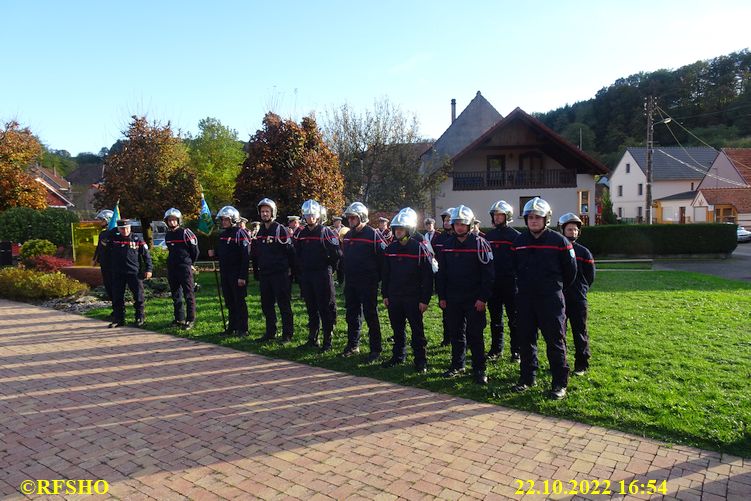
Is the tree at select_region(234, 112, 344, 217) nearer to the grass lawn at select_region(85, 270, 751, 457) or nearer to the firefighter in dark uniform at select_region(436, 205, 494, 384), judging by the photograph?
the grass lawn at select_region(85, 270, 751, 457)

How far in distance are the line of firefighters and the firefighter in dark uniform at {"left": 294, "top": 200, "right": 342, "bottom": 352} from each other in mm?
15

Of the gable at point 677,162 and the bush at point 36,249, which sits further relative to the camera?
the gable at point 677,162

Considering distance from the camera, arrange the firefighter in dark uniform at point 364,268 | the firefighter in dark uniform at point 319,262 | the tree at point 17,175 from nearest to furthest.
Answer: the firefighter in dark uniform at point 364,268 → the firefighter in dark uniform at point 319,262 → the tree at point 17,175

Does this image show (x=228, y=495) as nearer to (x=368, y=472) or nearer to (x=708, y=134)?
(x=368, y=472)

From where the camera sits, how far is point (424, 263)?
6.87 m

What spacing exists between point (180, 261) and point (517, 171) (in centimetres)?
2632

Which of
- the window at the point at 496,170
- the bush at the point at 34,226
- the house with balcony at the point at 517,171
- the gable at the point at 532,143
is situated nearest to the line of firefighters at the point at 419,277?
the bush at the point at 34,226

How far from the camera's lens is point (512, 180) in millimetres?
32594

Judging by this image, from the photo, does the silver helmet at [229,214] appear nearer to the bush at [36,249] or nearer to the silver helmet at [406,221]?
the silver helmet at [406,221]

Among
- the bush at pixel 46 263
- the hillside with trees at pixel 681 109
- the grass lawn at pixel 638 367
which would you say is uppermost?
the hillside with trees at pixel 681 109

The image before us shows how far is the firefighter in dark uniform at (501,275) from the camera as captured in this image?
7281 millimetres

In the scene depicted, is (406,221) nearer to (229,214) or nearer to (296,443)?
(296,443)

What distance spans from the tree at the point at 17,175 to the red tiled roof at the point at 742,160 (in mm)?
57792

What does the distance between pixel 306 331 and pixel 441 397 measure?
12.5 ft
